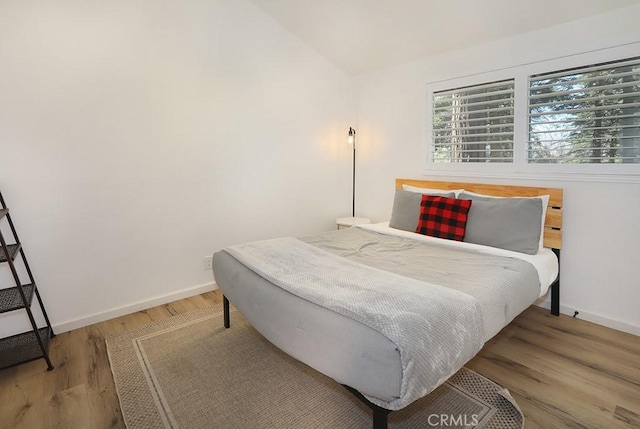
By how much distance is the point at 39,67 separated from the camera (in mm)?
2338

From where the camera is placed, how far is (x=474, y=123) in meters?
3.16

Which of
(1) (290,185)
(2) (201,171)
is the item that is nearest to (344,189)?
(1) (290,185)

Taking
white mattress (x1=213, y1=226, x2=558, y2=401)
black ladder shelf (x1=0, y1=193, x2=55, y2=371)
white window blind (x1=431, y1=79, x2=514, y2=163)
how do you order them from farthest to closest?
1. white window blind (x1=431, y1=79, x2=514, y2=163)
2. black ladder shelf (x1=0, y1=193, x2=55, y2=371)
3. white mattress (x1=213, y1=226, x2=558, y2=401)

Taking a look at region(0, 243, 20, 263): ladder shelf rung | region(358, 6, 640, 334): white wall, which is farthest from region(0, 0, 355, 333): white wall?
region(358, 6, 640, 334): white wall

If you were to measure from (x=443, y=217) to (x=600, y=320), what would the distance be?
1309 millimetres

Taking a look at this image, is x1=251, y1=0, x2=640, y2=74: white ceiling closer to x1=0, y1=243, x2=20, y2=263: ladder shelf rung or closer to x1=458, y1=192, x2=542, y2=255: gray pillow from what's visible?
x1=458, y1=192, x2=542, y2=255: gray pillow

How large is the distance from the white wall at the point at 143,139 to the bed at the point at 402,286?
89 centimetres

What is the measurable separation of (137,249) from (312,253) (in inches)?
59.9

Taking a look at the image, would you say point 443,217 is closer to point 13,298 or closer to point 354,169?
point 354,169

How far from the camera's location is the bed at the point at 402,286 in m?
1.34

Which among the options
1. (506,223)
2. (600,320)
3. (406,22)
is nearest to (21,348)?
(506,223)

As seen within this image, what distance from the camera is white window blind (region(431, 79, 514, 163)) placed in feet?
9.64

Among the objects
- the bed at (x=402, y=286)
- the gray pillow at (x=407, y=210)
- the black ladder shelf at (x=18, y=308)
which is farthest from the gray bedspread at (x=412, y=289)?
the black ladder shelf at (x=18, y=308)

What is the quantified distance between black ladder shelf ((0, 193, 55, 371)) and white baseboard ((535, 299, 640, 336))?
142 inches
